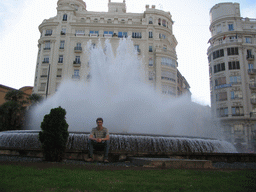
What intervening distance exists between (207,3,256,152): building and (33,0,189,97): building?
8841 millimetres

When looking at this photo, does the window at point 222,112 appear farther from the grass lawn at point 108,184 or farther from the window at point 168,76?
the grass lawn at point 108,184

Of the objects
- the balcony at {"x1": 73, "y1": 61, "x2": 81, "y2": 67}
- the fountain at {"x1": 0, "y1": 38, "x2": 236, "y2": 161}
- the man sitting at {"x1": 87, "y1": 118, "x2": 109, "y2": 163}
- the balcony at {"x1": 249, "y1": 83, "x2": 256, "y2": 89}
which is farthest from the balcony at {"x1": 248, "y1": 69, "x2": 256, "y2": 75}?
the man sitting at {"x1": 87, "y1": 118, "x2": 109, "y2": 163}

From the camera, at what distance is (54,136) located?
7508 millimetres

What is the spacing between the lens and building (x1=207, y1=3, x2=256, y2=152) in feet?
137

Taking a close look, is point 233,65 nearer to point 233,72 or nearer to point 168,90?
point 233,72

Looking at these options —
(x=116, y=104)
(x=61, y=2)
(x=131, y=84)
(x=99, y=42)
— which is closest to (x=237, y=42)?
(x=99, y=42)

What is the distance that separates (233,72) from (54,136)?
44734mm

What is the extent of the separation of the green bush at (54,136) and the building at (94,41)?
37.1 metres

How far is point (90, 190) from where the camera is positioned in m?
3.39

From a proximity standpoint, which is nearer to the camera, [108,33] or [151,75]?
[151,75]

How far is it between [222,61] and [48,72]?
35.0 m

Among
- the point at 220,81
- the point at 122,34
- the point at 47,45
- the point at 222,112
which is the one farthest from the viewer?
the point at 122,34

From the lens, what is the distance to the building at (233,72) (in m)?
41.8

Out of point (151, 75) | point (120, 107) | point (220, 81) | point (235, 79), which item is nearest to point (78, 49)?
point (151, 75)
